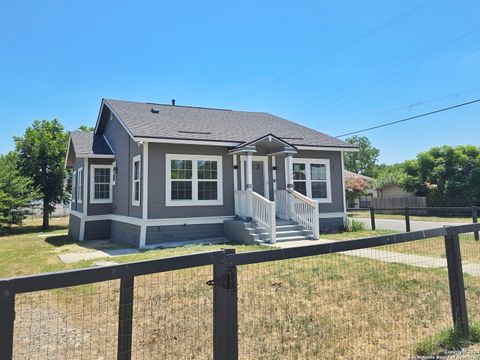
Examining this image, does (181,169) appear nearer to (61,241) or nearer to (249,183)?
(249,183)

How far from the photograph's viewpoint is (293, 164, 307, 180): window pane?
13948 mm

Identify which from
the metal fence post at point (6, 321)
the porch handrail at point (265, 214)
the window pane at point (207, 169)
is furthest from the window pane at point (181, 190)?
the metal fence post at point (6, 321)

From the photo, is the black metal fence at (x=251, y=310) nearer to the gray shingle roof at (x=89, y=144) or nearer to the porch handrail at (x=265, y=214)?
the porch handrail at (x=265, y=214)

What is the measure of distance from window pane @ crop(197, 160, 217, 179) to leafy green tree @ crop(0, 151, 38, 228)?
44.0ft

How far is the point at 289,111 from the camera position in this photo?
83.0 ft

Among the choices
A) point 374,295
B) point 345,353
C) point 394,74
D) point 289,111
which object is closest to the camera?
point 345,353

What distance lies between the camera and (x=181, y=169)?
11.9m

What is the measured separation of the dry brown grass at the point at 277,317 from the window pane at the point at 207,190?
19.8 feet

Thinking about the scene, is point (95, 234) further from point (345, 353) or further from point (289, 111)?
point (289, 111)

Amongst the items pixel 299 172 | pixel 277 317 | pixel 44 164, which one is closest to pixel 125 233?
pixel 299 172

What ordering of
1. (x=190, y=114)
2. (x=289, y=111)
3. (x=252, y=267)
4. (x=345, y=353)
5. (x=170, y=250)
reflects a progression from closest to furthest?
1. (x=345, y=353)
2. (x=252, y=267)
3. (x=170, y=250)
4. (x=190, y=114)
5. (x=289, y=111)

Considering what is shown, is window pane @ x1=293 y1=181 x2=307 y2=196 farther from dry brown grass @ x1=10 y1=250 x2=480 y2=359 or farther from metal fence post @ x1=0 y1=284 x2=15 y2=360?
metal fence post @ x1=0 y1=284 x2=15 y2=360

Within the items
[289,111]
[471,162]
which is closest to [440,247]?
[289,111]

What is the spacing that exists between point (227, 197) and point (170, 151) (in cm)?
272
